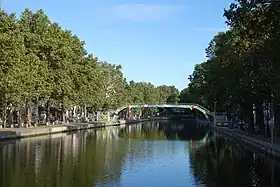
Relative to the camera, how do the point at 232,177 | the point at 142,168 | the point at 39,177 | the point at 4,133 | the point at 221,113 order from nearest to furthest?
1. the point at 39,177
2. the point at 232,177
3. the point at 142,168
4. the point at 4,133
5. the point at 221,113

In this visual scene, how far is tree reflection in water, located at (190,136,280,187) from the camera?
81.8 ft

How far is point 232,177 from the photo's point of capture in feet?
87.1

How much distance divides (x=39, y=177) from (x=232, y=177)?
9503mm

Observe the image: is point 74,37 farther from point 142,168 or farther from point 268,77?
point 142,168

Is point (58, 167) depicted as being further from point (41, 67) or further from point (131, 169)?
point (41, 67)

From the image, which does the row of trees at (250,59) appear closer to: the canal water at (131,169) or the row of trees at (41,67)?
the canal water at (131,169)

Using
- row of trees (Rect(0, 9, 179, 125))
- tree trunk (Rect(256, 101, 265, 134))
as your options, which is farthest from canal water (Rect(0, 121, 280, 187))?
tree trunk (Rect(256, 101, 265, 134))

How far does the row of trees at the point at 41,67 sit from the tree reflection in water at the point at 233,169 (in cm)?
1913

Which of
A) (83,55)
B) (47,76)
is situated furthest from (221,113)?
(47,76)

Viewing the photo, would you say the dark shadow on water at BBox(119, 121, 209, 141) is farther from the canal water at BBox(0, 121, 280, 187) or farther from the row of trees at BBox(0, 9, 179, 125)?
the canal water at BBox(0, 121, 280, 187)

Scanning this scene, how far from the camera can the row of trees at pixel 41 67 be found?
4881 cm

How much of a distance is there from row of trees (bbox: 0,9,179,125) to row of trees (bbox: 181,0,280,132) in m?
20.4

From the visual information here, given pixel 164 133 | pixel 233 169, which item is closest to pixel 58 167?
pixel 233 169

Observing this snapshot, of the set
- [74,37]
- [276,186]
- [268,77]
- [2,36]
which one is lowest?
[276,186]
